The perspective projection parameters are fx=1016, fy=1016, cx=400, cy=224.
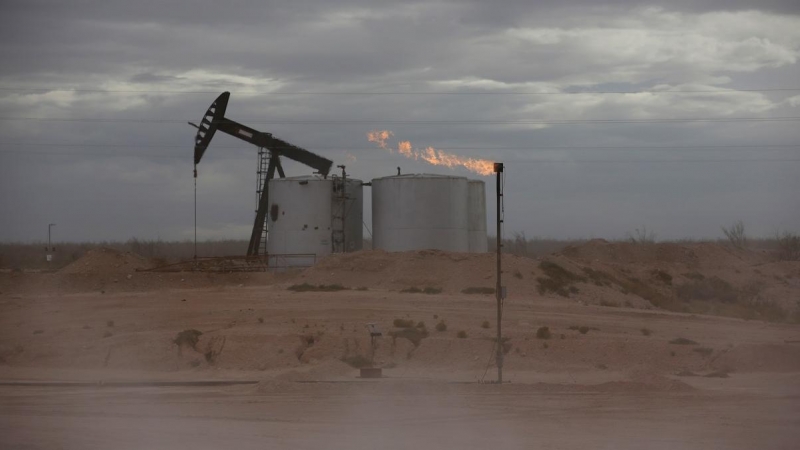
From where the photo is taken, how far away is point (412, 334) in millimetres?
32906

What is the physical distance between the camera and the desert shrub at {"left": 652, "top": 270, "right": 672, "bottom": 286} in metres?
54.6

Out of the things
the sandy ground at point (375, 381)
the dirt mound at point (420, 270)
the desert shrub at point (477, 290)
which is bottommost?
the sandy ground at point (375, 381)

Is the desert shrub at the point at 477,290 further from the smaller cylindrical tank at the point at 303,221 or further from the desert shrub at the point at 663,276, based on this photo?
the desert shrub at the point at 663,276

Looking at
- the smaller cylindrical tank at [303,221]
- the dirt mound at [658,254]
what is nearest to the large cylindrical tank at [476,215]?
the smaller cylindrical tank at [303,221]

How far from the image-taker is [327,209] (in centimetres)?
5328

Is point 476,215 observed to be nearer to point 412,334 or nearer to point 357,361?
point 412,334

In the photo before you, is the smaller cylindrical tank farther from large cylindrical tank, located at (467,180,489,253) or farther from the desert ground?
large cylindrical tank, located at (467,180,489,253)

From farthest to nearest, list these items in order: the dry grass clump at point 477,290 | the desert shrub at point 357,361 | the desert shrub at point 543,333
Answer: the dry grass clump at point 477,290 < the desert shrub at point 543,333 < the desert shrub at point 357,361

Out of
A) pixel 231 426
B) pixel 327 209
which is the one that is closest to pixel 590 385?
pixel 231 426

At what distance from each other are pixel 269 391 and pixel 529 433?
7.99 metres

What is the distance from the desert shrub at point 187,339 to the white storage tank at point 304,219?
19.5m

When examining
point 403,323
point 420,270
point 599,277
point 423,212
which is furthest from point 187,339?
point 599,277

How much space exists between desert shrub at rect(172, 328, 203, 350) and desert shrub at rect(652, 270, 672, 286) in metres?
29.7

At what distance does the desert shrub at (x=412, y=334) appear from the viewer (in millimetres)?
32438
